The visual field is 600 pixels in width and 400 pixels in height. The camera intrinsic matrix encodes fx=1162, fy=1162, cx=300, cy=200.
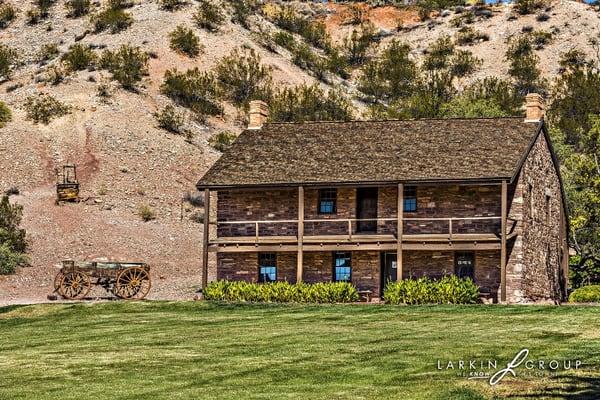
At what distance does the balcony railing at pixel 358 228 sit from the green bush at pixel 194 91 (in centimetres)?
3400

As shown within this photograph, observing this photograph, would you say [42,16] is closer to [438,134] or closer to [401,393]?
[438,134]

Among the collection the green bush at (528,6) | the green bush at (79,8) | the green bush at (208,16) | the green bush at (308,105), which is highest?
the green bush at (528,6)

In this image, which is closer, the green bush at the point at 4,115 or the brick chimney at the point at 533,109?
the brick chimney at the point at 533,109

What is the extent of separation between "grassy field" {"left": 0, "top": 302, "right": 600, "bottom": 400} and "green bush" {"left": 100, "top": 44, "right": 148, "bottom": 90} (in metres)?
39.9

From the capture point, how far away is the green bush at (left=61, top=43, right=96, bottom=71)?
76312 mm

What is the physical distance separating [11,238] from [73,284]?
13.8 m

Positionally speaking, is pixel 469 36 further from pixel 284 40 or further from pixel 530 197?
pixel 530 197

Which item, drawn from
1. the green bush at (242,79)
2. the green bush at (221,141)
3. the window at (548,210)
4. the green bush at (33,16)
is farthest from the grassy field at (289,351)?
the green bush at (33,16)

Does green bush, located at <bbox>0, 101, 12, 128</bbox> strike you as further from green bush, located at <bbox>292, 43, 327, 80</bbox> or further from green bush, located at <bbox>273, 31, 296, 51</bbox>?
green bush, located at <bbox>273, 31, 296, 51</bbox>

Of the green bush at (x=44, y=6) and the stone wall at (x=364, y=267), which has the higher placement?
the green bush at (x=44, y=6)

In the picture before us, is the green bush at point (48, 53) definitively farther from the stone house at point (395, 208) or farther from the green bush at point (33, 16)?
the stone house at point (395, 208)

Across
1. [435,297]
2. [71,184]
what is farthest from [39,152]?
[435,297]

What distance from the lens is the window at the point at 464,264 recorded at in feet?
126

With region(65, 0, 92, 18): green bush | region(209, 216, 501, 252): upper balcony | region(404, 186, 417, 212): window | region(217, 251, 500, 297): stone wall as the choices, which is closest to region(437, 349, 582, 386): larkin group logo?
region(209, 216, 501, 252): upper balcony
